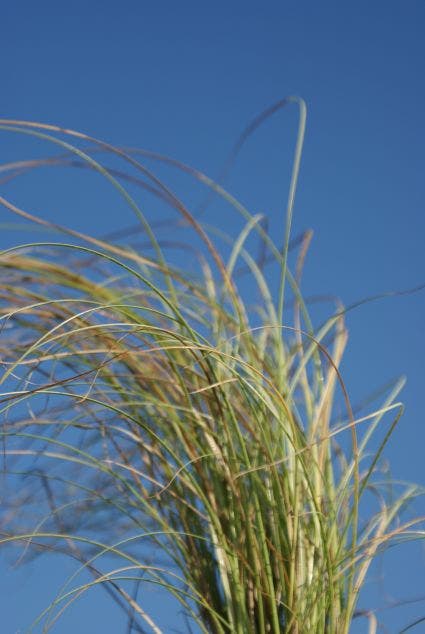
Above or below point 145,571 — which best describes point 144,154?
above

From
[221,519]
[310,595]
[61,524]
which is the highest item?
[61,524]

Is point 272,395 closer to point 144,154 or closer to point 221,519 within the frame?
point 221,519

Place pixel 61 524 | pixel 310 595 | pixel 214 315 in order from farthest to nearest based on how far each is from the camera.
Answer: pixel 61 524, pixel 214 315, pixel 310 595

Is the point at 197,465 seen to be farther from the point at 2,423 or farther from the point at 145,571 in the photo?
the point at 2,423

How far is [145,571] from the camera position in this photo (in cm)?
136

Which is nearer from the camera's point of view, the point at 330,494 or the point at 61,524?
the point at 330,494

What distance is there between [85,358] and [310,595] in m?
0.45

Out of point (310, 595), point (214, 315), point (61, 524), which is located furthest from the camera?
point (61, 524)

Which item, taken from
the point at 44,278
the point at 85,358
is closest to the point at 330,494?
the point at 85,358

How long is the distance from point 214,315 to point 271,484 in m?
0.26

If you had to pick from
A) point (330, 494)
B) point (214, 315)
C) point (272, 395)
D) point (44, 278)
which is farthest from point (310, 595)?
point (44, 278)

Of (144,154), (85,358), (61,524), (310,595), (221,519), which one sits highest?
(144,154)

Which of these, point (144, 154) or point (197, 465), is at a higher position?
point (144, 154)

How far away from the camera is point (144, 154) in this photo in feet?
4.61
